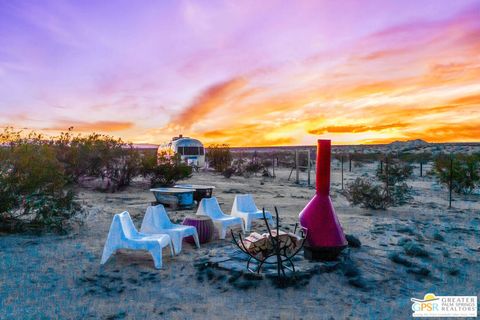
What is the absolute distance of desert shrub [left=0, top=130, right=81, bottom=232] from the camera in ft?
25.7

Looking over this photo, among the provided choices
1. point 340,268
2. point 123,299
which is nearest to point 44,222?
point 123,299

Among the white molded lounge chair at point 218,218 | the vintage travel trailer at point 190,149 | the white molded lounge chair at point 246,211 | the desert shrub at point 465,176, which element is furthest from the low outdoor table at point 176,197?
the vintage travel trailer at point 190,149

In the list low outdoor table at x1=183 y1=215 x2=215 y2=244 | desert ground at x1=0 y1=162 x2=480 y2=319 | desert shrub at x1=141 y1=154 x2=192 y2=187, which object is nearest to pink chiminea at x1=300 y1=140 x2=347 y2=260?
desert ground at x1=0 y1=162 x2=480 y2=319

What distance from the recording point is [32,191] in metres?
8.20

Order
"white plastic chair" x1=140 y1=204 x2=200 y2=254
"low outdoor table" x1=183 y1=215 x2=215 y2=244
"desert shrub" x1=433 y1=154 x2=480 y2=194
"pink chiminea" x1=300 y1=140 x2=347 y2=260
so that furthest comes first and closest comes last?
"desert shrub" x1=433 y1=154 x2=480 y2=194 < "low outdoor table" x1=183 y1=215 x2=215 y2=244 < "white plastic chair" x1=140 y1=204 x2=200 y2=254 < "pink chiminea" x1=300 y1=140 x2=347 y2=260

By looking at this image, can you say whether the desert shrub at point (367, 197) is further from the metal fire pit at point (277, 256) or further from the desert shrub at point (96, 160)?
the desert shrub at point (96, 160)

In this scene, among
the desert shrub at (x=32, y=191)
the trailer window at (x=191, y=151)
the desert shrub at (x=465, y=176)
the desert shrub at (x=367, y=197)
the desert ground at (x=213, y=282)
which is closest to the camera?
the desert ground at (x=213, y=282)

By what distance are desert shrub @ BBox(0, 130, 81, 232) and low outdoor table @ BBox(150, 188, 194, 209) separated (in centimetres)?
264

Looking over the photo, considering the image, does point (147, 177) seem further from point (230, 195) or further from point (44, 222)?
point (44, 222)

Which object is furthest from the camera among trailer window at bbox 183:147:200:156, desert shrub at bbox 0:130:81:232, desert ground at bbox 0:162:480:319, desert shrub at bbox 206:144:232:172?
desert shrub at bbox 206:144:232:172

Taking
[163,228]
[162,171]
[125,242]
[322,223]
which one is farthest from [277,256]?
[162,171]

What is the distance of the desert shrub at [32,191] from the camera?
7.84 m

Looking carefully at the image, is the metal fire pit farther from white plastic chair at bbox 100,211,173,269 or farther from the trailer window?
the trailer window

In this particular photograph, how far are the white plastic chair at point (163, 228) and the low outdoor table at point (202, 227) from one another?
17cm
